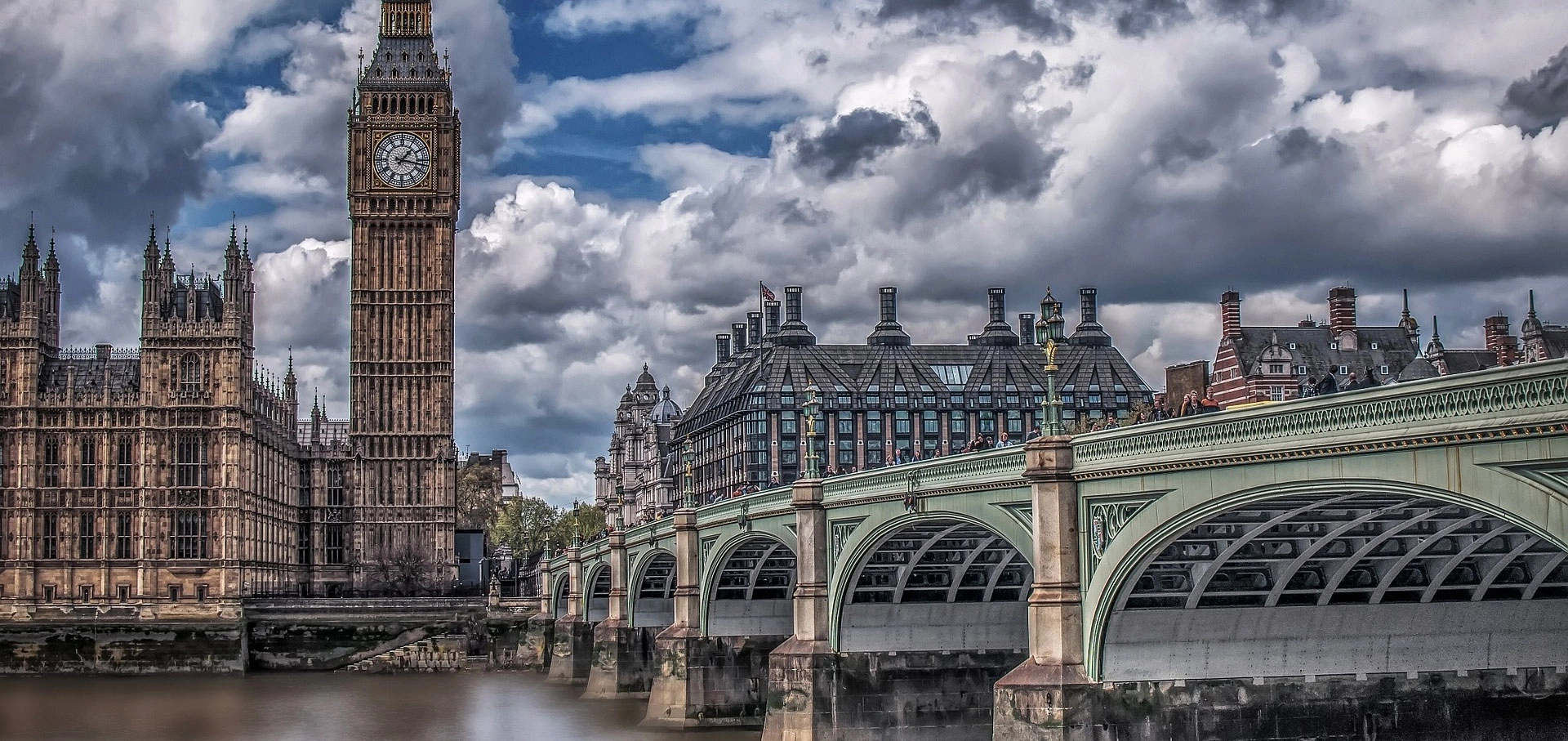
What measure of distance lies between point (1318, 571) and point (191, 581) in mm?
105550

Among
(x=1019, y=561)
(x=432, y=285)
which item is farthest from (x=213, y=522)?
(x=1019, y=561)

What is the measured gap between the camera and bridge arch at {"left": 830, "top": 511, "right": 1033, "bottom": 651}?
55.5m

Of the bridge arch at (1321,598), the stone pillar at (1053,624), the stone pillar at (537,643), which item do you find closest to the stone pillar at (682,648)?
the stone pillar at (1053,624)

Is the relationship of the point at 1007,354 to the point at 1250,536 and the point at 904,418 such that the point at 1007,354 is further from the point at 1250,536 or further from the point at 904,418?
the point at 1250,536

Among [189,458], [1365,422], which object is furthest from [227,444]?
[1365,422]

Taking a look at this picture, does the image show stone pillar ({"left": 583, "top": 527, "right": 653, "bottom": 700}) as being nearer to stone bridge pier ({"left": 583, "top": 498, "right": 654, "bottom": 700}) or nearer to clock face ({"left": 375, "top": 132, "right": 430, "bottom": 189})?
stone bridge pier ({"left": 583, "top": 498, "right": 654, "bottom": 700})

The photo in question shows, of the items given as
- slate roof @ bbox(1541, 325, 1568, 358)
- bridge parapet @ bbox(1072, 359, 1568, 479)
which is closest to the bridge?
bridge parapet @ bbox(1072, 359, 1568, 479)

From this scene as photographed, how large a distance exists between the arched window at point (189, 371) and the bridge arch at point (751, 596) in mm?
64730

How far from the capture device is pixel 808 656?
55719 millimetres

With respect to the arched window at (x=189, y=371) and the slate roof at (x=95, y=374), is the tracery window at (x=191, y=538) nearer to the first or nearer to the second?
the arched window at (x=189, y=371)

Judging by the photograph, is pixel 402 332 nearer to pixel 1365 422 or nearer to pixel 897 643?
pixel 897 643

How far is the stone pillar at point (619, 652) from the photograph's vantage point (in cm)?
9375

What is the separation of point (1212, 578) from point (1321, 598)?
106 inches

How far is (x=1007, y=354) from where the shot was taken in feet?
550
